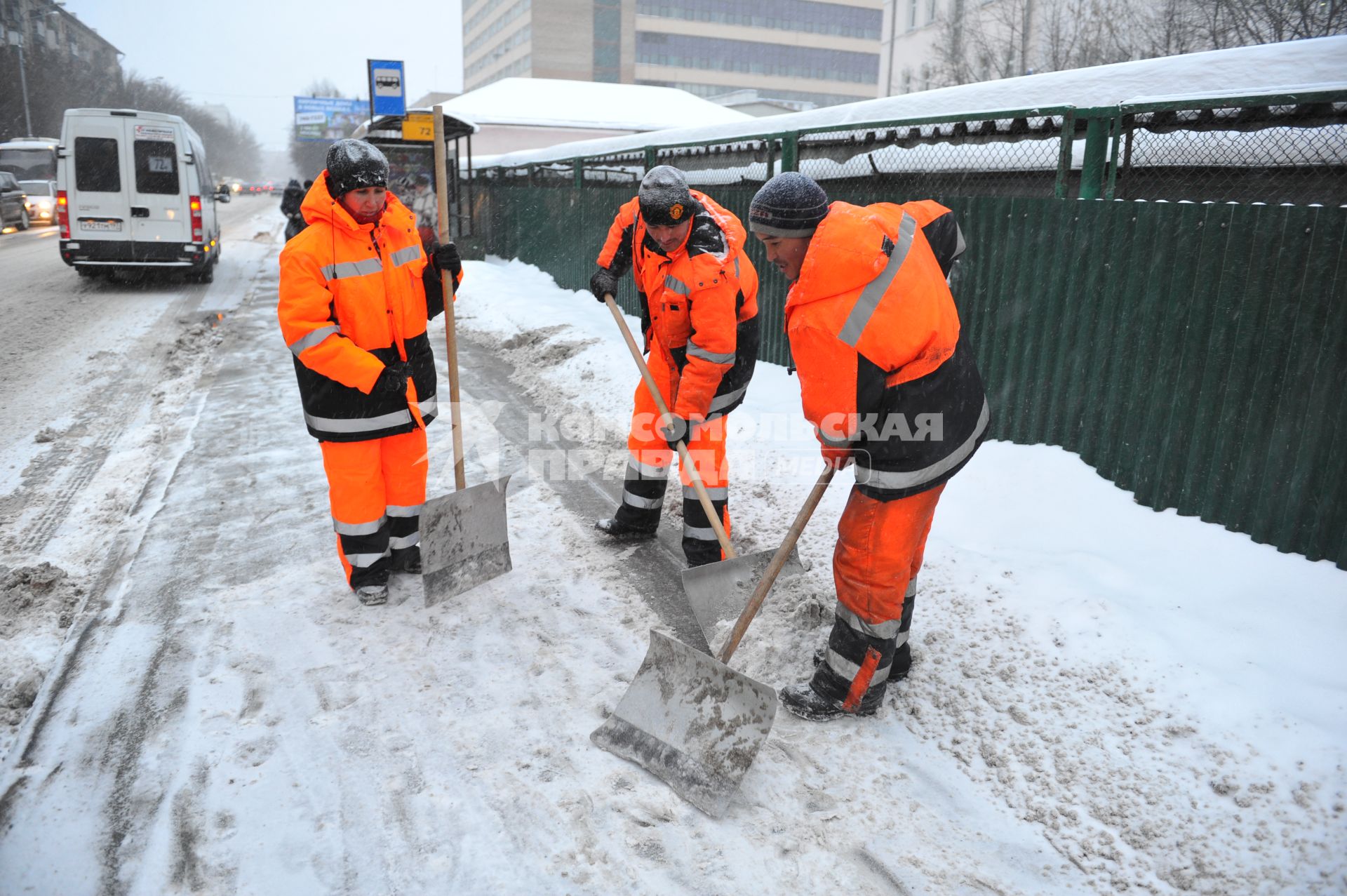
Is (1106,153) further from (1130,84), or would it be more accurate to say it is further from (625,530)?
(625,530)

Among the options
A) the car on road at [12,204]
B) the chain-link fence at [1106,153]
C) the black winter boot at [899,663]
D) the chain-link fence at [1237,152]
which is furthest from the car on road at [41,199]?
the black winter boot at [899,663]

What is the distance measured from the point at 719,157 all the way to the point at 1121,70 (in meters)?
4.33

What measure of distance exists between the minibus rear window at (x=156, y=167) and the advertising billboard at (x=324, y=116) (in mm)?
59767

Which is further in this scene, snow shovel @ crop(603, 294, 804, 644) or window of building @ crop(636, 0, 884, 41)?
window of building @ crop(636, 0, 884, 41)

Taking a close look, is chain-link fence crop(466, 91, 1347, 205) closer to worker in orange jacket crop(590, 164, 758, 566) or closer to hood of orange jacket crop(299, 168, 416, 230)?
worker in orange jacket crop(590, 164, 758, 566)

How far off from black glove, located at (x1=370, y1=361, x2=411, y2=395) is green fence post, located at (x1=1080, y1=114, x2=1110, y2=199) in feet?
11.7

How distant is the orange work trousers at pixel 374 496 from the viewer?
339 cm

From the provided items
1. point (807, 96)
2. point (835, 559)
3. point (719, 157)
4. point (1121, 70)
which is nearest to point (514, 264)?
point (719, 157)

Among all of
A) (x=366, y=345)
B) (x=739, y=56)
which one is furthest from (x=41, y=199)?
(x=739, y=56)

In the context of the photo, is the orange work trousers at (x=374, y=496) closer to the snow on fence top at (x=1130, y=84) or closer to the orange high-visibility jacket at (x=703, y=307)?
the orange high-visibility jacket at (x=703, y=307)

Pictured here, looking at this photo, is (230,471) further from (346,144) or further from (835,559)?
(835,559)

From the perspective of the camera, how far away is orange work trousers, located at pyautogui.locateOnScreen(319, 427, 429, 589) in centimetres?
339

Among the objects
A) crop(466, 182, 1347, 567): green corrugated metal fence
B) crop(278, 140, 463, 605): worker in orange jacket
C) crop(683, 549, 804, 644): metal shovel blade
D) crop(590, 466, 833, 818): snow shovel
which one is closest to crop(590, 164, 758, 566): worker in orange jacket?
crop(683, 549, 804, 644): metal shovel blade

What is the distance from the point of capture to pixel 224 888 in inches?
81.4
